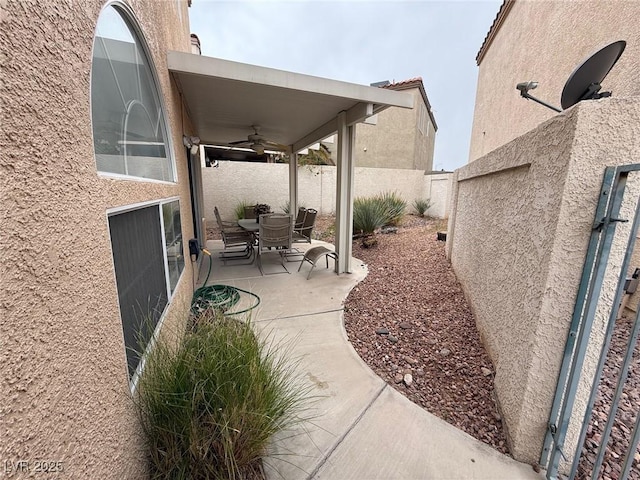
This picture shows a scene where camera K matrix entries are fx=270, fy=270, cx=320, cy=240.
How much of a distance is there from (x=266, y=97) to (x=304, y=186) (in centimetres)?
774

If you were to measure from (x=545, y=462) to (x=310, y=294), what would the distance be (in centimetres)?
317

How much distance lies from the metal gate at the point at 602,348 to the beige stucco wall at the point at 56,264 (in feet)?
7.12

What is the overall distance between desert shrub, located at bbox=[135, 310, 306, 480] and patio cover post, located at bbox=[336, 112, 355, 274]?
385 cm

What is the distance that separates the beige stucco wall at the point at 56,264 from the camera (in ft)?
2.22

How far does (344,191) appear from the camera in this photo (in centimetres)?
516

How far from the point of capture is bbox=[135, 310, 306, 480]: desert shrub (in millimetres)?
1436

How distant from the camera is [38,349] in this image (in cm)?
75

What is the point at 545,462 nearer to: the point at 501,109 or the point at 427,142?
the point at 501,109

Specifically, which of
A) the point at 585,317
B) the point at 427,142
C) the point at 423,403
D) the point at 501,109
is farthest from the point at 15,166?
the point at 427,142

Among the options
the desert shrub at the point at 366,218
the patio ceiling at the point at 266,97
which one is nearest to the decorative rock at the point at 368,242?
the desert shrub at the point at 366,218

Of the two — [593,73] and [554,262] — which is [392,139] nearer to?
[593,73]

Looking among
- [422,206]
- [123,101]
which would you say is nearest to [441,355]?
[123,101]

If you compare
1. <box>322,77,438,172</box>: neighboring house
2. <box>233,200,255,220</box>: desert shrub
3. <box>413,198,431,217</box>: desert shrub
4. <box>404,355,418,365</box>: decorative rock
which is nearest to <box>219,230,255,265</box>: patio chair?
<box>233,200,255,220</box>: desert shrub

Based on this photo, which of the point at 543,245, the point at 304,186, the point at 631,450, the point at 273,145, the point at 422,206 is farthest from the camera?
the point at 422,206
